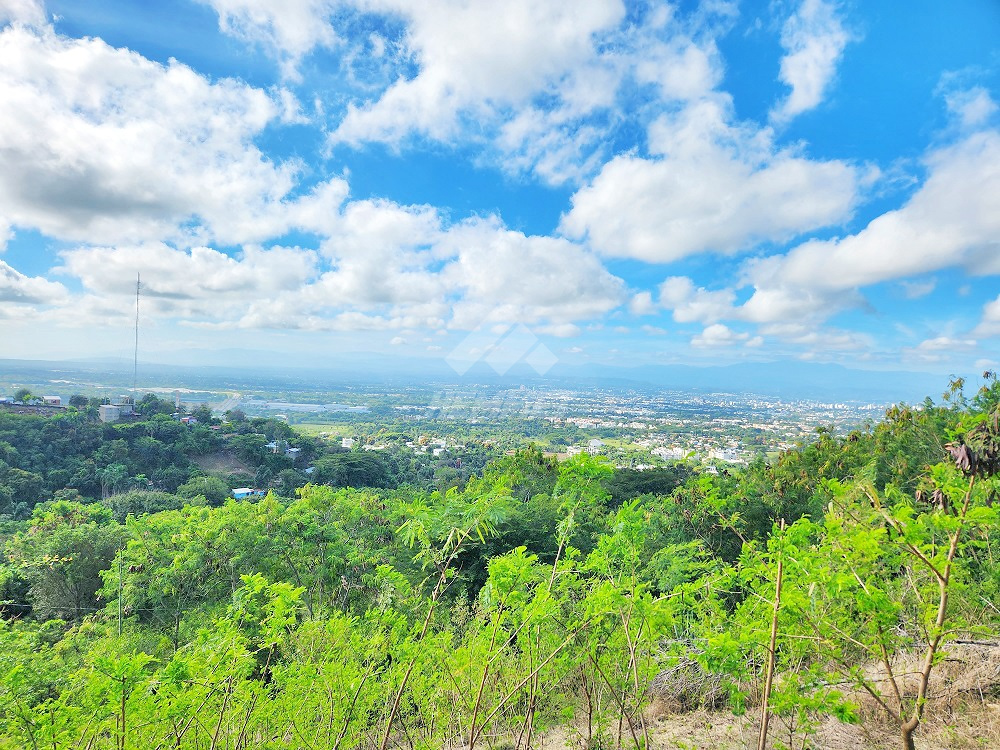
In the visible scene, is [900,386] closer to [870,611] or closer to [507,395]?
[507,395]

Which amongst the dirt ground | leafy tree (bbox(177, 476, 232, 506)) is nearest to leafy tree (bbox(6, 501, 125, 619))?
the dirt ground

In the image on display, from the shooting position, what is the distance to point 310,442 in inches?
1454

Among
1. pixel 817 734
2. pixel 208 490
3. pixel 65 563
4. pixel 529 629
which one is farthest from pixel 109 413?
pixel 817 734

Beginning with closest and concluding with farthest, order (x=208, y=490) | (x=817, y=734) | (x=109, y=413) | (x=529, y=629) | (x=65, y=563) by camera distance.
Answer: (x=529, y=629), (x=817, y=734), (x=65, y=563), (x=208, y=490), (x=109, y=413)

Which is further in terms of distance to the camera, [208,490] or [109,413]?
[109,413]

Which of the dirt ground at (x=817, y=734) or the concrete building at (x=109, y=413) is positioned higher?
the dirt ground at (x=817, y=734)

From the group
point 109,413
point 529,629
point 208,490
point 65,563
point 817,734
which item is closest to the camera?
point 529,629

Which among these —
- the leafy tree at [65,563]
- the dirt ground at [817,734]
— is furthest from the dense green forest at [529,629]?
the leafy tree at [65,563]

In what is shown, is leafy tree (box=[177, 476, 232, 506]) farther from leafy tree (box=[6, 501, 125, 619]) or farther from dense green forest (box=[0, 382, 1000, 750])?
dense green forest (box=[0, 382, 1000, 750])

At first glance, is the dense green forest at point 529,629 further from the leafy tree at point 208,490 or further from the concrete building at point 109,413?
the concrete building at point 109,413

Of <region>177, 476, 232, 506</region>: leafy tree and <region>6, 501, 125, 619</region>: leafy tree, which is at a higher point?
<region>6, 501, 125, 619</region>: leafy tree

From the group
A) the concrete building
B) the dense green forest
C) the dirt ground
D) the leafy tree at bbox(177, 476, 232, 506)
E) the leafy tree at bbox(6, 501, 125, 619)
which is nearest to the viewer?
the dense green forest

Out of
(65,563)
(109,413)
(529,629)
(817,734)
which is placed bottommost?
(65,563)

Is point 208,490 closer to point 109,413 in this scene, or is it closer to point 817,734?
point 109,413
